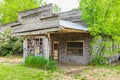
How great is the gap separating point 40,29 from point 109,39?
6430mm

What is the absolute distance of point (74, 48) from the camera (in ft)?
63.8

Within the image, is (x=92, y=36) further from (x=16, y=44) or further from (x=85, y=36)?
(x=16, y=44)

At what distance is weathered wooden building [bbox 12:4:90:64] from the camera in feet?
51.2

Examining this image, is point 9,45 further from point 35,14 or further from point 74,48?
point 35,14

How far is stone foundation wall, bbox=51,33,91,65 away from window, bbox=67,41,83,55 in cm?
28

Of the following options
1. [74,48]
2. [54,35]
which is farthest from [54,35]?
[74,48]

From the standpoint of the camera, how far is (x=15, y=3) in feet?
120

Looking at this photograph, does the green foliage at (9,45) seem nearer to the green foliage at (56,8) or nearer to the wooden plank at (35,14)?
the wooden plank at (35,14)

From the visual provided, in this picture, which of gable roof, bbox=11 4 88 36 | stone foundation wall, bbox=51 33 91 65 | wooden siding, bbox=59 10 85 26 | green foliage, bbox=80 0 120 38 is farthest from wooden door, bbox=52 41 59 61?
green foliage, bbox=80 0 120 38

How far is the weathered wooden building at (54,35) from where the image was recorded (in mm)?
15617

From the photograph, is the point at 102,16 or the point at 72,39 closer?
the point at 102,16

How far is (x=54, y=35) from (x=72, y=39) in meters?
2.28

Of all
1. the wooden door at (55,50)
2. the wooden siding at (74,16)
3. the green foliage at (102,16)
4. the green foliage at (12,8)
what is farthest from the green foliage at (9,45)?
the green foliage at (12,8)

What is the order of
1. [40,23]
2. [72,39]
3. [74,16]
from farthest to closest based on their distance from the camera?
[74,16], [72,39], [40,23]
